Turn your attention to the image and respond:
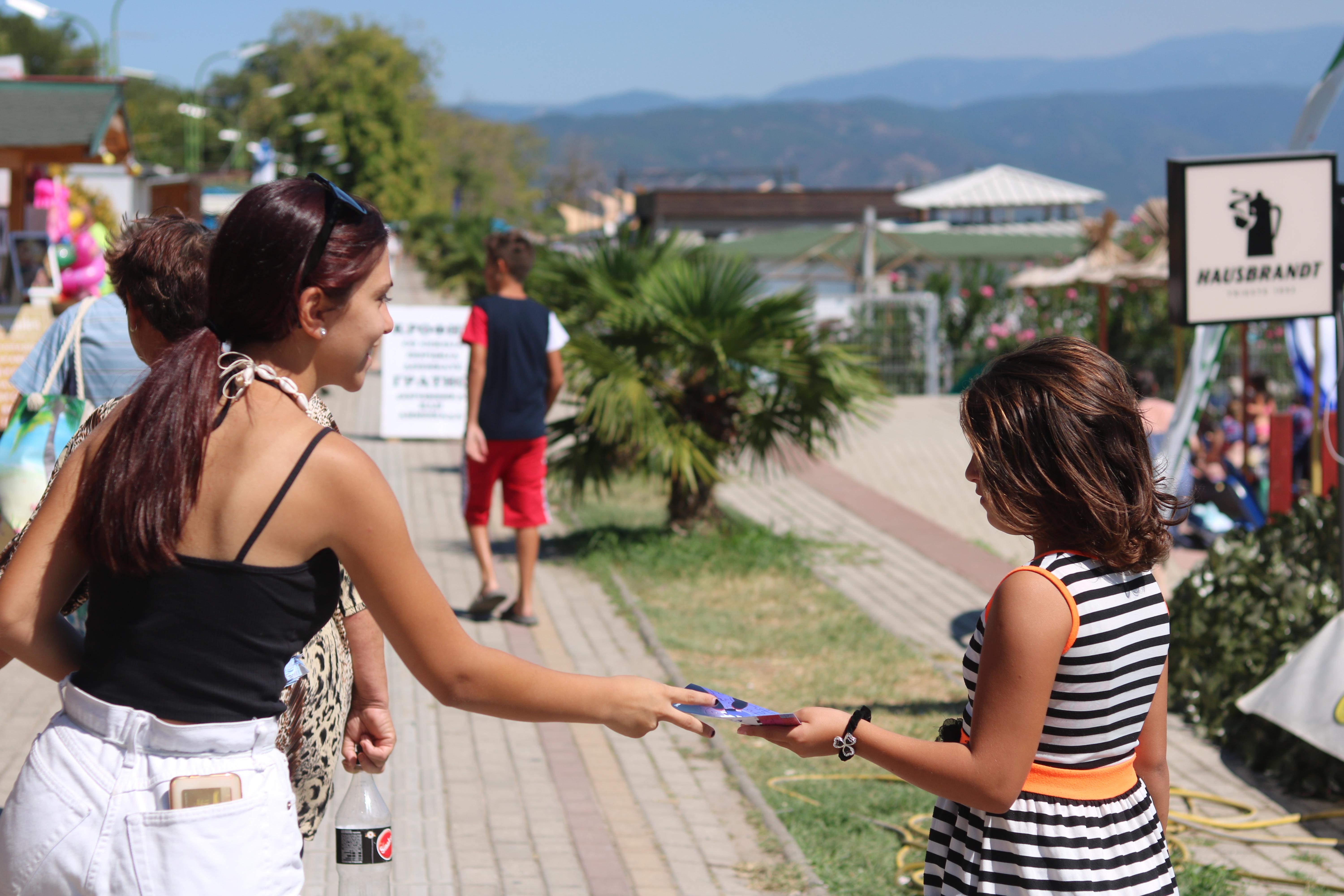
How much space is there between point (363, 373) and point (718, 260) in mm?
7315

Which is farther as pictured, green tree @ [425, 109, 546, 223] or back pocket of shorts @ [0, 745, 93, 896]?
green tree @ [425, 109, 546, 223]

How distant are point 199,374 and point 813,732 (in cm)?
106

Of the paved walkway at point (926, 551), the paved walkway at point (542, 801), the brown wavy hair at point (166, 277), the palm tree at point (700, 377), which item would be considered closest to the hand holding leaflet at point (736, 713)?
the brown wavy hair at point (166, 277)

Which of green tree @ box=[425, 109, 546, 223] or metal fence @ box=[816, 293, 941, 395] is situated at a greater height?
green tree @ box=[425, 109, 546, 223]

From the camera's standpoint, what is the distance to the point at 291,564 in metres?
1.64

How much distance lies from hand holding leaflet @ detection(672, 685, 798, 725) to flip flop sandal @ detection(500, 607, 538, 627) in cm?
474

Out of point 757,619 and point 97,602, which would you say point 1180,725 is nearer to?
point 757,619

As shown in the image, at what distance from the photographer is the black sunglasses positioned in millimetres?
1710

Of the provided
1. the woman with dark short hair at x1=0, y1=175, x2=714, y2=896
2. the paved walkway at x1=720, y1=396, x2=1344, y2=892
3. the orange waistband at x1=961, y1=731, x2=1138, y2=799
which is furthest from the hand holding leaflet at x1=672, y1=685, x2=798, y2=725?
the paved walkway at x1=720, y1=396, x2=1344, y2=892

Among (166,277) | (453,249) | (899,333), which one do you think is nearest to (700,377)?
(166,277)

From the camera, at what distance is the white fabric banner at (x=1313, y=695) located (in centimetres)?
450

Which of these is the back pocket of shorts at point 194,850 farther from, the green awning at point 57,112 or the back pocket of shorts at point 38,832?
the green awning at point 57,112

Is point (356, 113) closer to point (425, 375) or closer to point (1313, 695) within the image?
point (425, 375)

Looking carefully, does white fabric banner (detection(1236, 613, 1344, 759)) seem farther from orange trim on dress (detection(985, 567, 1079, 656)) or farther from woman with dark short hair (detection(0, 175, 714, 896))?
woman with dark short hair (detection(0, 175, 714, 896))
